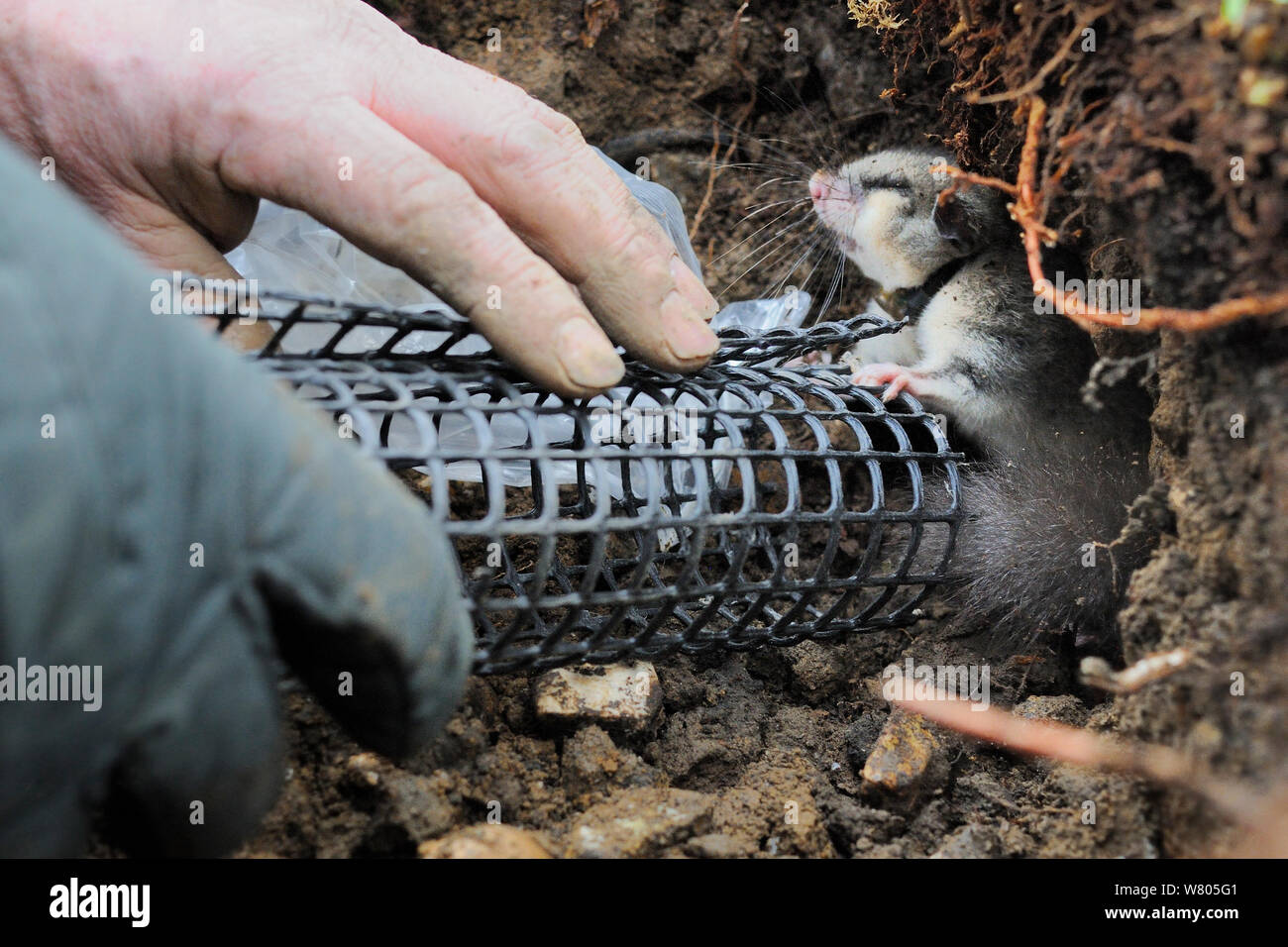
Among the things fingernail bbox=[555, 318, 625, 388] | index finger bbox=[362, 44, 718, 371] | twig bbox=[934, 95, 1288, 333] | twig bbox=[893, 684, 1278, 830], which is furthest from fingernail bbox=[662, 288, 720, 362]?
twig bbox=[893, 684, 1278, 830]

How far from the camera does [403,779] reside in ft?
4.73

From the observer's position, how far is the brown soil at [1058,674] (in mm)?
1185

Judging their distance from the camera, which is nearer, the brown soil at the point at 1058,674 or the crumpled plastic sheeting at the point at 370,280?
the brown soil at the point at 1058,674

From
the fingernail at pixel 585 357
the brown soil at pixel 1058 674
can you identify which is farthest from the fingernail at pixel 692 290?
the brown soil at pixel 1058 674

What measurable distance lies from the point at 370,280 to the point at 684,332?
49.2 inches

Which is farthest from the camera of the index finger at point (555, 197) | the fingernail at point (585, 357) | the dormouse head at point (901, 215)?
the dormouse head at point (901, 215)

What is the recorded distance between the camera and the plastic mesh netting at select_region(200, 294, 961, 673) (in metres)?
1.35

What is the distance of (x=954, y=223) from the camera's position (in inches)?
97.7

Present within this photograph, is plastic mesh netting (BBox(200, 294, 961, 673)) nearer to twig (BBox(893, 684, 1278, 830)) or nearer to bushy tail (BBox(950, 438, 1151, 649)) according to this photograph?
bushy tail (BBox(950, 438, 1151, 649))

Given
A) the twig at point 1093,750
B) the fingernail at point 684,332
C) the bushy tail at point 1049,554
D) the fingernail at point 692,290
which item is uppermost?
the fingernail at point 692,290

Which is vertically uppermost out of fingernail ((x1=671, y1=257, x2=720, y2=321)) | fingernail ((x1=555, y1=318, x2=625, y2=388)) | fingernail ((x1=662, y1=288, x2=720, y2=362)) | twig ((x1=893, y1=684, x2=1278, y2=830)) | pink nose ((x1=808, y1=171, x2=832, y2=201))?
pink nose ((x1=808, y1=171, x2=832, y2=201))

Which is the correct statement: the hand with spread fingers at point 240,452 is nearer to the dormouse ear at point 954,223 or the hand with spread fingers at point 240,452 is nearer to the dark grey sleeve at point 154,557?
the dark grey sleeve at point 154,557

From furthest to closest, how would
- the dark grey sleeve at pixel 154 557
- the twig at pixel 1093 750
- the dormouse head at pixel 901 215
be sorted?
the dormouse head at pixel 901 215, the twig at pixel 1093 750, the dark grey sleeve at pixel 154 557

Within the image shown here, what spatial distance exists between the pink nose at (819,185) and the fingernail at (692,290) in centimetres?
115
